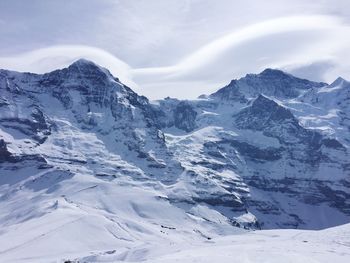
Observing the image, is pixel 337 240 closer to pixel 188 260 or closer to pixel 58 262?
pixel 188 260

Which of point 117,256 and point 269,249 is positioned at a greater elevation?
point 269,249

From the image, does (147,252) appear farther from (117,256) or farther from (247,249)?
(247,249)

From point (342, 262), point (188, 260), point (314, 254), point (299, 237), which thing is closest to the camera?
point (188, 260)

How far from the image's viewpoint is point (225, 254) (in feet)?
445

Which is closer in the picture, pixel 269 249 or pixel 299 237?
pixel 269 249

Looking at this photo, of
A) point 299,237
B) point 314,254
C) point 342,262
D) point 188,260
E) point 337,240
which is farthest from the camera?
point 299,237

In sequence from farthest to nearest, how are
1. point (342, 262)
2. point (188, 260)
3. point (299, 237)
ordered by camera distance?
point (299, 237) → point (342, 262) → point (188, 260)

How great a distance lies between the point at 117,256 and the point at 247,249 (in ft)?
179

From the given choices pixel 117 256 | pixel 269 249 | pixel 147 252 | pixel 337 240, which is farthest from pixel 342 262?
pixel 117 256

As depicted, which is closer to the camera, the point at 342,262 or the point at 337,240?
the point at 342,262

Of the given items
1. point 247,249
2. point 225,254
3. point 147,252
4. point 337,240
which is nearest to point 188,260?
point 225,254

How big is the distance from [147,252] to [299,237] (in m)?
Answer: 49.4

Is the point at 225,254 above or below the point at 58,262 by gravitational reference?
above

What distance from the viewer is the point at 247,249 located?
14488 cm
